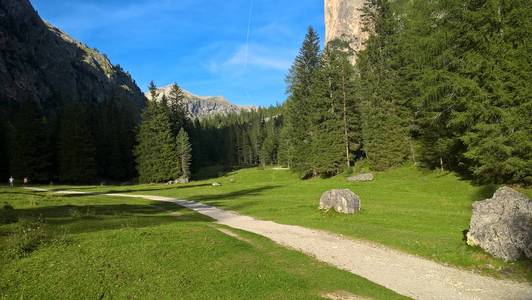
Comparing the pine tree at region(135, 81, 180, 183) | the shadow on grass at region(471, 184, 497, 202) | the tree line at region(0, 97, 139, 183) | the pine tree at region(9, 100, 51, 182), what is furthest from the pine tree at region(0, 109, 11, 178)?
the shadow on grass at region(471, 184, 497, 202)

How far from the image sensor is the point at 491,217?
56.6ft

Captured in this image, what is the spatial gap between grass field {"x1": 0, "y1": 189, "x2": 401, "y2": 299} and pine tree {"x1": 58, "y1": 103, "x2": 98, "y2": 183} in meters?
67.8

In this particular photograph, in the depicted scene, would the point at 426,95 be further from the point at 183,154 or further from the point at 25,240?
the point at 183,154

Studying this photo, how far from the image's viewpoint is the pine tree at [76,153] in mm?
79938

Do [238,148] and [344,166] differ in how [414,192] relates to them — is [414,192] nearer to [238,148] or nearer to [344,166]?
[344,166]

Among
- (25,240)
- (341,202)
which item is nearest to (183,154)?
(341,202)

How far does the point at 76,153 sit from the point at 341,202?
6848 cm

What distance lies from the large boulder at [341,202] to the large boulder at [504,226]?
10.2 meters

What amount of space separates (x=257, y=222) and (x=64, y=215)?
12.1 meters

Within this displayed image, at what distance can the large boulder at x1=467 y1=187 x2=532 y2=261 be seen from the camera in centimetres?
1564

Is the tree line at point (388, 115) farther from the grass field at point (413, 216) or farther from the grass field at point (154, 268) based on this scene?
the grass field at point (154, 268)

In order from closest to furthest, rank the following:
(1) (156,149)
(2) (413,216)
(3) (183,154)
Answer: (2) (413,216) → (1) (156,149) → (3) (183,154)

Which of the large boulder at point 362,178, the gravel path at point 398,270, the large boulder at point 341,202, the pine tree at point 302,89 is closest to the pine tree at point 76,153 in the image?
the pine tree at point 302,89

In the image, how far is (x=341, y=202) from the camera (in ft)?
91.3
